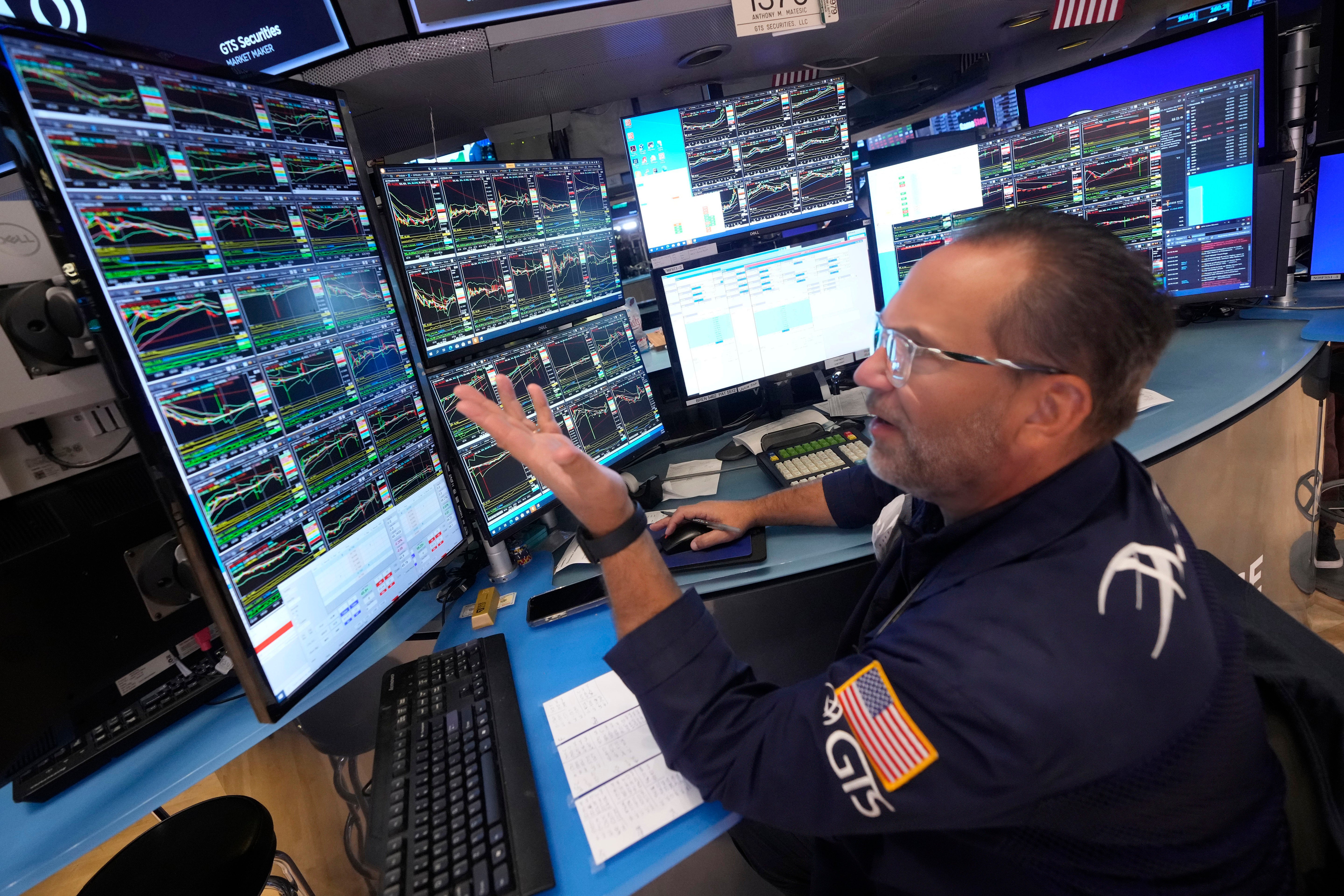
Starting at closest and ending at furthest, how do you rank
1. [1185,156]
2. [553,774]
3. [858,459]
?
[553,774]
[858,459]
[1185,156]

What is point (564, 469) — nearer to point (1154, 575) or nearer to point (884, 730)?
point (884, 730)

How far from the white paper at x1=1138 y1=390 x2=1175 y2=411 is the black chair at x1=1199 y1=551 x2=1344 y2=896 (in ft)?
2.98

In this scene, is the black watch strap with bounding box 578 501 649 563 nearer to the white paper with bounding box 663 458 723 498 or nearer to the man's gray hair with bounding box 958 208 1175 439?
the man's gray hair with bounding box 958 208 1175 439

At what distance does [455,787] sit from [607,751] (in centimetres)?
21

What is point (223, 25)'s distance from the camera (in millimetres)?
1305

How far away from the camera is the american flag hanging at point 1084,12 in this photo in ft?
7.16

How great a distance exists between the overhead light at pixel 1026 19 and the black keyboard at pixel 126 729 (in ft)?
11.1

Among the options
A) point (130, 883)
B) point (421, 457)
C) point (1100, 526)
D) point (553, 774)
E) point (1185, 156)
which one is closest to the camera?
point (1100, 526)

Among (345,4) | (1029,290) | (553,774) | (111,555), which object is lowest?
(553,774)

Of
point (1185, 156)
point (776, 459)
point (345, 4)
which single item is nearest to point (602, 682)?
point (776, 459)

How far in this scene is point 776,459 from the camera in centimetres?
157

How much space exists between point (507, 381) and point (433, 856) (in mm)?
687

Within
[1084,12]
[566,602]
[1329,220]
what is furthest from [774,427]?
[1329,220]

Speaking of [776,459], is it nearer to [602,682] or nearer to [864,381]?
[864,381]
